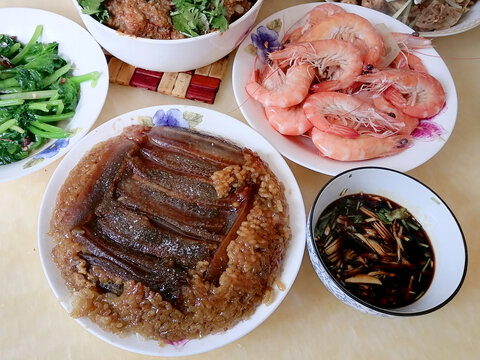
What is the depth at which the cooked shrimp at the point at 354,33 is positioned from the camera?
1.65 meters

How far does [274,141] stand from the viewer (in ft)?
4.84

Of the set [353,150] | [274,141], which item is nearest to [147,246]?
[274,141]

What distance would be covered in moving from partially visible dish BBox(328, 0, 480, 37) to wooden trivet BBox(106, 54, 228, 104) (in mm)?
721

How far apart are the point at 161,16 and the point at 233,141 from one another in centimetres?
51

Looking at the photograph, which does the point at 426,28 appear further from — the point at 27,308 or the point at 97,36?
the point at 27,308

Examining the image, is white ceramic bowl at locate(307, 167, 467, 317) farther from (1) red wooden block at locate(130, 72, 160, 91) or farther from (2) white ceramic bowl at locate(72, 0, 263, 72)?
(1) red wooden block at locate(130, 72, 160, 91)

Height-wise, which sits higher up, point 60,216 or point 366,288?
point 366,288

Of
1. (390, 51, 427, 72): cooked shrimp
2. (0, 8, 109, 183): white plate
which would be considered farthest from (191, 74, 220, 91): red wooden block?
(390, 51, 427, 72): cooked shrimp

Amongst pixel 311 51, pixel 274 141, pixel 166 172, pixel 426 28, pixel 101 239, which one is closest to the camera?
pixel 101 239

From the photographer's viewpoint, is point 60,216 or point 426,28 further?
point 426,28

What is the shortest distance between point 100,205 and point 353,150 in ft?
2.87

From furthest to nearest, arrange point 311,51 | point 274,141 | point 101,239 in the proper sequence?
point 311,51, point 274,141, point 101,239

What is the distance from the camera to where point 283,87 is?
1556 millimetres

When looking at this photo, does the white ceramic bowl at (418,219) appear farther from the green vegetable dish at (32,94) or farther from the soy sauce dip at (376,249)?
the green vegetable dish at (32,94)
